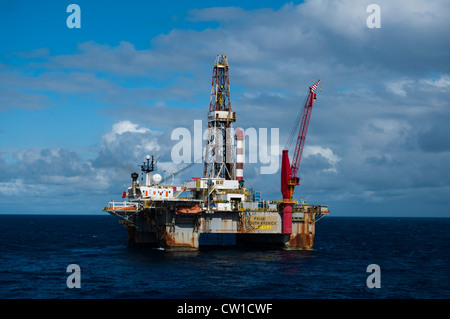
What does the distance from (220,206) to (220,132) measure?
1782 centimetres

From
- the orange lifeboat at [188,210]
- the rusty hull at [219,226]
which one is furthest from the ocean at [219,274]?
the orange lifeboat at [188,210]

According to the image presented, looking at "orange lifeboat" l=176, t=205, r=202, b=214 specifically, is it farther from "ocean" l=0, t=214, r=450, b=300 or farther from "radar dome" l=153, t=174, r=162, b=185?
"radar dome" l=153, t=174, r=162, b=185

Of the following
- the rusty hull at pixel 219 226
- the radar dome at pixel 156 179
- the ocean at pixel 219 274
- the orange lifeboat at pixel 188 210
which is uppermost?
the radar dome at pixel 156 179

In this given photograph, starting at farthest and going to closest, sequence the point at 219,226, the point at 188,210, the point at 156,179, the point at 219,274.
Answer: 1. the point at 156,179
2. the point at 219,226
3. the point at 188,210
4. the point at 219,274

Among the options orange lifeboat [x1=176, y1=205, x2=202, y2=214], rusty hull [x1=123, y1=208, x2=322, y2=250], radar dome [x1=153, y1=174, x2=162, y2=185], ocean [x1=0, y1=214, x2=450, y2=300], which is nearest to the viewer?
ocean [x1=0, y1=214, x2=450, y2=300]

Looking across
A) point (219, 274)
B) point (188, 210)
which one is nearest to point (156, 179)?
point (188, 210)

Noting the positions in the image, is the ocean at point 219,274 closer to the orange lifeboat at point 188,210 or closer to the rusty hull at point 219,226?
the rusty hull at point 219,226

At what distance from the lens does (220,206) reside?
6844cm

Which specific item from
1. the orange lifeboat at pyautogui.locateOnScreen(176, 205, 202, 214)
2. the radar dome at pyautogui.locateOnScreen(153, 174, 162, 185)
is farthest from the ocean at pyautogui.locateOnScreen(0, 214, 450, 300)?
the radar dome at pyautogui.locateOnScreen(153, 174, 162, 185)

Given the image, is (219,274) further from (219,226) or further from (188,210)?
(219,226)

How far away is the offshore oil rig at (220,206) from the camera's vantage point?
6719 centimetres

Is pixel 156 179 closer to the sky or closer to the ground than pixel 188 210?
closer to the sky

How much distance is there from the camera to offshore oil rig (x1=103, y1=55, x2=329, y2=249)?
67188mm
